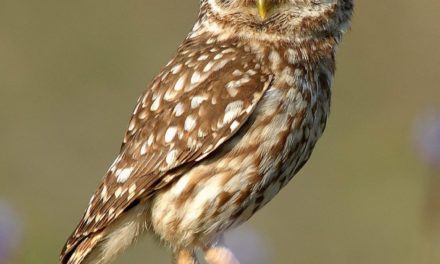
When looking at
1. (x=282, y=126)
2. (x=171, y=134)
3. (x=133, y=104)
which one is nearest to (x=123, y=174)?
(x=171, y=134)

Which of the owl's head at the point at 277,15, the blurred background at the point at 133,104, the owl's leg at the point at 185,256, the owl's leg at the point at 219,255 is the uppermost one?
the owl's head at the point at 277,15

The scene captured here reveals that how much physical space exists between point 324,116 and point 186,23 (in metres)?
6.26

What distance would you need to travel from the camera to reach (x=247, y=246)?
6477mm

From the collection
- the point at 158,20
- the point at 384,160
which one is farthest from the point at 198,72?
the point at 158,20

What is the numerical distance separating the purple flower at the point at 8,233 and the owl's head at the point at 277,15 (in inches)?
62.7

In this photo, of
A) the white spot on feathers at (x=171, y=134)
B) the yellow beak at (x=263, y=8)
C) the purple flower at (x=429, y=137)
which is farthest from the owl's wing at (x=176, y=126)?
the purple flower at (x=429, y=137)

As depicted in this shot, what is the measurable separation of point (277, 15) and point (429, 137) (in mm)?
1125

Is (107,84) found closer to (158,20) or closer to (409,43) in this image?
A: (158,20)

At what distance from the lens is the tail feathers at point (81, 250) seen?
22.6 ft

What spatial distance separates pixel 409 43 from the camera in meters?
12.8

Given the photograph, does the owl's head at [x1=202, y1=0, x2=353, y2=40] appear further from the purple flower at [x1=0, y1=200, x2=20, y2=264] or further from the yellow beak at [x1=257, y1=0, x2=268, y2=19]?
the purple flower at [x1=0, y1=200, x2=20, y2=264]

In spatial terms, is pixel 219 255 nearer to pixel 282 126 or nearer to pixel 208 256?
pixel 208 256

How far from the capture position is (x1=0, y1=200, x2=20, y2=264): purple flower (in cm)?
556

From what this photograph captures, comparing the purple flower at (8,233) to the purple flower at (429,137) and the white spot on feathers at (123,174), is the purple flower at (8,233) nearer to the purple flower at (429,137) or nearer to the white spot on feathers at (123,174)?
the white spot on feathers at (123,174)
